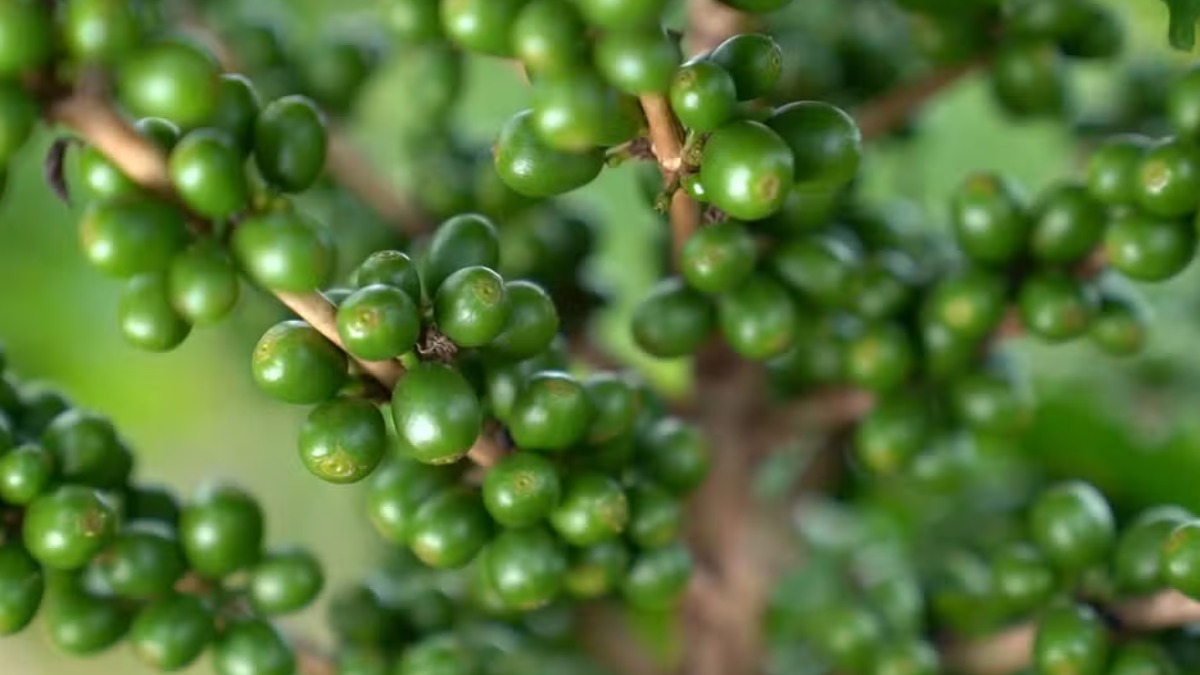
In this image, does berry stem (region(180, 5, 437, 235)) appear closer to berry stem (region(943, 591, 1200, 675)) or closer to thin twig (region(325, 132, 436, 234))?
thin twig (region(325, 132, 436, 234))

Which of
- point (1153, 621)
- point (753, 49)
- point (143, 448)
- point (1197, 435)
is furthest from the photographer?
point (143, 448)

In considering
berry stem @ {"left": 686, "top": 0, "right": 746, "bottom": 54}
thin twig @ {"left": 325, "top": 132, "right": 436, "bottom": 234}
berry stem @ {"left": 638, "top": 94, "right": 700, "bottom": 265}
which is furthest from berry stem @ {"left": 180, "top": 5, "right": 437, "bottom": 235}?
berry stem @ {"left": 638, "top": 94, "right": 700, "bottom": 265}

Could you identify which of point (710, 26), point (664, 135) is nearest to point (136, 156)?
point (664, 135)

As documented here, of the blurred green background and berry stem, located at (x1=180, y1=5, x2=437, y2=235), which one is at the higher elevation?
berry stem, located at (x1=180, y1=5, x2=437, y2=235)

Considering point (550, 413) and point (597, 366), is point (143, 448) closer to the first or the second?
point (597, 366)

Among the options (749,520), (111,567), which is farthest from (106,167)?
(749,520)

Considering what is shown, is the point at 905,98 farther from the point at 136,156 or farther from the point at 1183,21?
the point at 136,156
